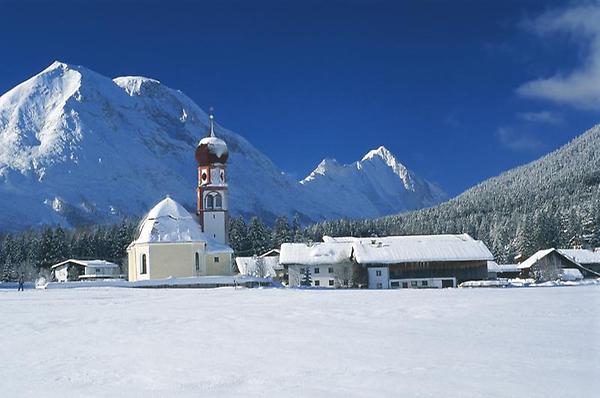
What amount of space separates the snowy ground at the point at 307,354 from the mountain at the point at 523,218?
75.4 meters

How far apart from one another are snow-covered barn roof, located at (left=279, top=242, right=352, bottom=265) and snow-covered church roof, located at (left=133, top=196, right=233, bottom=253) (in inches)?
308

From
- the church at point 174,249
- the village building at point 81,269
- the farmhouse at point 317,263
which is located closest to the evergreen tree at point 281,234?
the village building at point 81,269

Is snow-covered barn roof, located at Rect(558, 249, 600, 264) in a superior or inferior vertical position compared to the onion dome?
inferior

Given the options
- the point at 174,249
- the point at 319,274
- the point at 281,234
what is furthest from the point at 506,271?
the point at 174,249

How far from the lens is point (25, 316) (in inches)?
951

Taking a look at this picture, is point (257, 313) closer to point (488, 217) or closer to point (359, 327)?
point (359, 327)

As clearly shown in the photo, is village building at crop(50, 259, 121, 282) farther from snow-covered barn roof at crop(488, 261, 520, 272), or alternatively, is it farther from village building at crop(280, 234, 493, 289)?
snow-covered barn roof at crop(488, 261, 520, 272)

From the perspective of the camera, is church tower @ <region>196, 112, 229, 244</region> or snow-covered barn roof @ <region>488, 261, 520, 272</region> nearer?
church tower @ <region>196, 112, 229, 244</region>

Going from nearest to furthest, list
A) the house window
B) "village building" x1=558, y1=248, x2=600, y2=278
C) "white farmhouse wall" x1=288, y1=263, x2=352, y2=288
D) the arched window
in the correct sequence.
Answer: "white farmhouse wall" x1=288, y1=263, x2=352, y2=288, the house window, the arched window, "village building" x1=558, y1=248, x2=600, y2=278

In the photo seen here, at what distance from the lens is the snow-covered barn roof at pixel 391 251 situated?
6381 cm

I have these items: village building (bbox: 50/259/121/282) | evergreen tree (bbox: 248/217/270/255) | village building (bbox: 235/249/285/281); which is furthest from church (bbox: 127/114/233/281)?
evergreen tree (bbox: 248/217/270/255)

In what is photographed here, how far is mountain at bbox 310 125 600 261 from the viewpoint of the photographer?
3949 inches

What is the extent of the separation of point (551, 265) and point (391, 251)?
19.5 m

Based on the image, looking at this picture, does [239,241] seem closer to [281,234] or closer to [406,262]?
[281,234]
